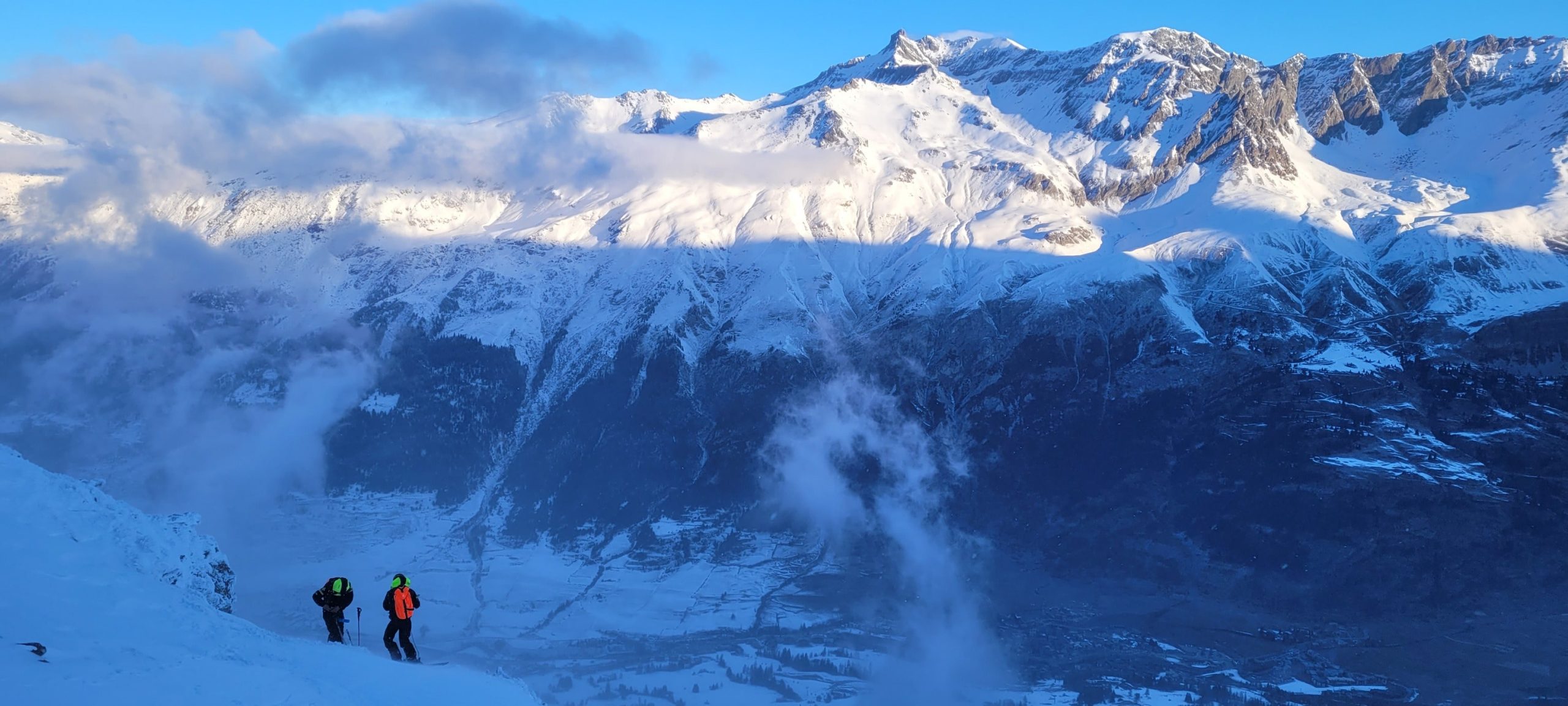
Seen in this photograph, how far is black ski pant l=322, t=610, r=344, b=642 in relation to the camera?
3881cm

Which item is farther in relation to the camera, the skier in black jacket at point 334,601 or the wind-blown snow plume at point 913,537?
the wind-blown snow plume at point 913,537

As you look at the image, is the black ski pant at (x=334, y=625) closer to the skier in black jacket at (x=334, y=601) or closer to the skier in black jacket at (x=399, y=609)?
the skier in black jacket at (x=334, y=601)

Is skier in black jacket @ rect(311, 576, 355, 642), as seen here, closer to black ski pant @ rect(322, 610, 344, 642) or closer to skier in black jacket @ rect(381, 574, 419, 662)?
black ski pant @ rect(322, 610, 344, 642)

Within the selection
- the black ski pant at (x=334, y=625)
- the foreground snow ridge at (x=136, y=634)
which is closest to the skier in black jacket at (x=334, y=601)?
the black ski pant at (x=334, y=625)

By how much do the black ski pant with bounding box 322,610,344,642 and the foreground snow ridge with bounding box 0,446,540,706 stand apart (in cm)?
153

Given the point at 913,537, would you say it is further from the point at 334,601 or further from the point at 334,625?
A: the point at 334,601

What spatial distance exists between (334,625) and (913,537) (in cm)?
14760

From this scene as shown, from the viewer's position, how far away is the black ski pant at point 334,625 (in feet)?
127

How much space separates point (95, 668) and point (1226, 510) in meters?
162

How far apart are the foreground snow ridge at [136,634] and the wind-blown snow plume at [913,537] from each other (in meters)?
109

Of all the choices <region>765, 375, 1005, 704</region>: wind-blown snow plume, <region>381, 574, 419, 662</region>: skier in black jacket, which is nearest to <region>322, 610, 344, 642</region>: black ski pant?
<region>381, 574, 419, 662</region>: skier in black jacket

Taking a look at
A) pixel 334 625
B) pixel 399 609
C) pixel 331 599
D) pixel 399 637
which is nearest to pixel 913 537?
pixel 399 637

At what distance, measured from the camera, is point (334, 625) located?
3931cm

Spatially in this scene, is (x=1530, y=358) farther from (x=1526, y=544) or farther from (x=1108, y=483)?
(x=1108, y=483)
